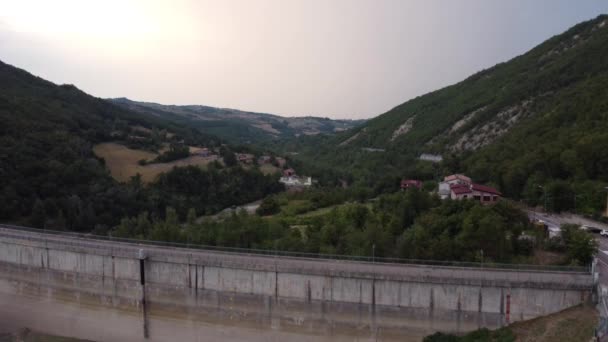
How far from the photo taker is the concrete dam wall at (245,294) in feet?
86.3

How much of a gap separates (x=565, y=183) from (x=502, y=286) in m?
24.9

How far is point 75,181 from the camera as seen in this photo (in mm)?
62688

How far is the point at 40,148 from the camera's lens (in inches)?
2571

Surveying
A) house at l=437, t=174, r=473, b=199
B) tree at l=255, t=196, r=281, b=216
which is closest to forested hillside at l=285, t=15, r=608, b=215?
house at l=437, t=174, r=473, b=199

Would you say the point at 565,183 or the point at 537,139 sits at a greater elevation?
the point at 537,139

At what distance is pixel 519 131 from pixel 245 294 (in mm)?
60504

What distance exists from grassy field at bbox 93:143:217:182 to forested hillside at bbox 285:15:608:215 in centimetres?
4334

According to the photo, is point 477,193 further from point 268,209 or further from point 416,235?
point 268,209

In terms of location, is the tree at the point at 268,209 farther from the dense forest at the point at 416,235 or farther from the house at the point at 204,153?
the house at the point at 204,153

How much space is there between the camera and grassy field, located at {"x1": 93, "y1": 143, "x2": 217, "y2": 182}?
3268 inches

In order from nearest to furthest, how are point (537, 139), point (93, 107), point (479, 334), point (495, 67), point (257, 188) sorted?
point (479, 334)
point (537, 139)
point (257, 188)
point (93, 107)
point (495, 67)

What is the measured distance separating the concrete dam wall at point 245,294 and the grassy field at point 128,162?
4598 cm

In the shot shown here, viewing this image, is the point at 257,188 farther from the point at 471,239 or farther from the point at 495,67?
the point at 495,67

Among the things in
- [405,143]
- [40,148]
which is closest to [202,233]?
[40,148]
